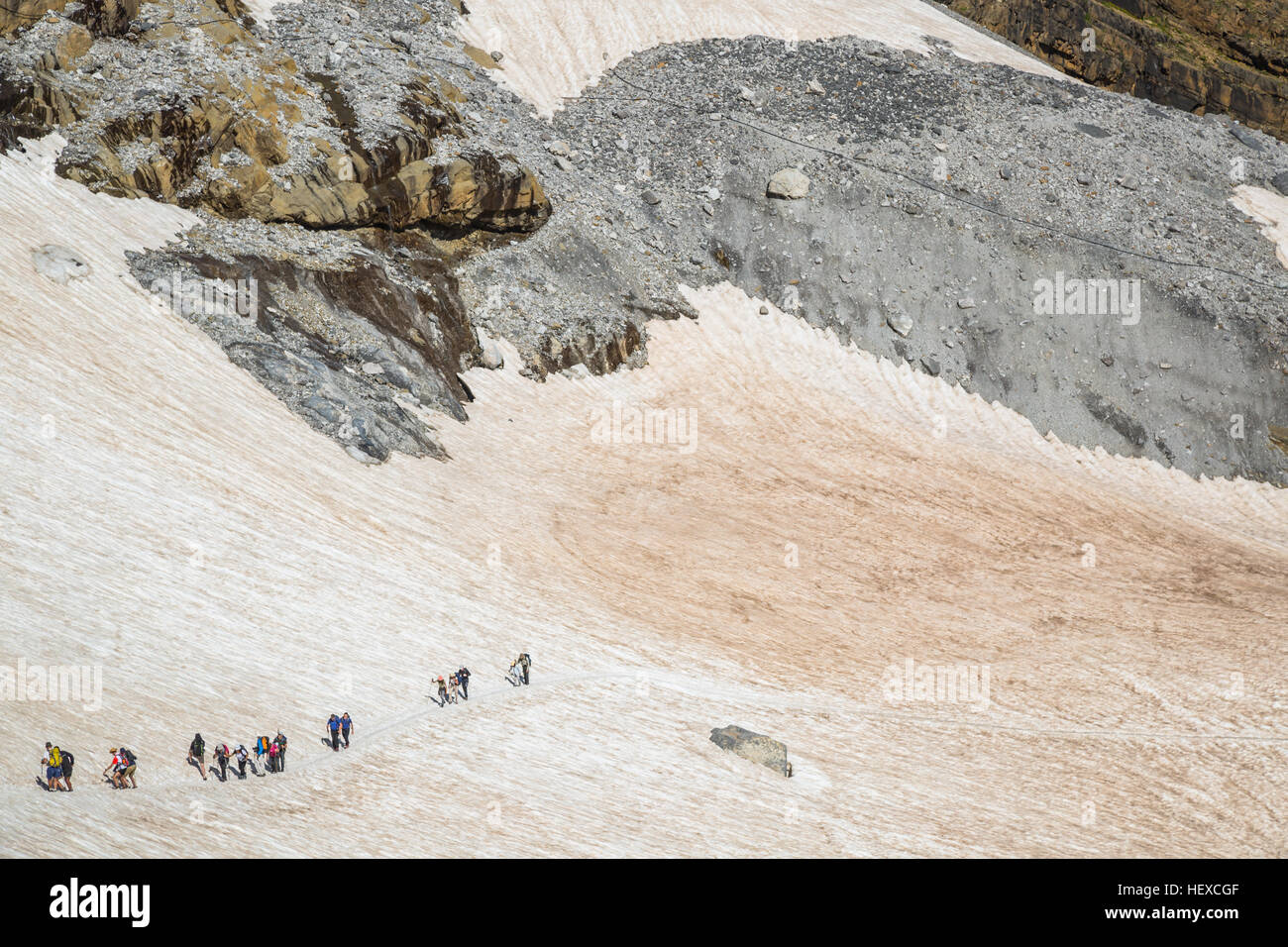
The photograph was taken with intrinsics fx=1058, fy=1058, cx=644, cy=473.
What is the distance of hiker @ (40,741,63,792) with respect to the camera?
772 inches

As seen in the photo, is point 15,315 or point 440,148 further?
point 440,148

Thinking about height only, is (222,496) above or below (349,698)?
above

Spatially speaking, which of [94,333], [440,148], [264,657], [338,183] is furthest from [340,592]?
[440,148]

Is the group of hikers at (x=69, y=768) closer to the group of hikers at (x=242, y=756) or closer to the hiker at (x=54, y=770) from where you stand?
the hiker at (x=54, y=770)

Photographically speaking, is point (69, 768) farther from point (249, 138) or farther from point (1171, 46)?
point (1171, 46)

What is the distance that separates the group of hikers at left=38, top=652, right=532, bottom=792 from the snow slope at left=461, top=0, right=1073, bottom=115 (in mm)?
34540

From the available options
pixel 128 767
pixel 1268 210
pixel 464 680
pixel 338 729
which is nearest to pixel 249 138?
pixel 464 680

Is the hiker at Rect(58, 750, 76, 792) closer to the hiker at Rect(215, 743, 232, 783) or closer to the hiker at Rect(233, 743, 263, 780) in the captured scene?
the hiker at Rect(215, 743, 232, 783)

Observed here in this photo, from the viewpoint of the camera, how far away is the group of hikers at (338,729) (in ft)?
77.3

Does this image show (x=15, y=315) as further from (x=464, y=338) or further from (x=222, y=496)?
(x=464, y=338)

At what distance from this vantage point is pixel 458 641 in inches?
1113

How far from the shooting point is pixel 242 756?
2183 centimetres

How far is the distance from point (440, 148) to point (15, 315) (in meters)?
18.6

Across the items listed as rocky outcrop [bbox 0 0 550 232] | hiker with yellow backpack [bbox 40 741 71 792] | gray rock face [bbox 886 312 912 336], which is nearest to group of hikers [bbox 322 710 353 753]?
hiker with yellow backpack [bbox 40 741 71 792]
